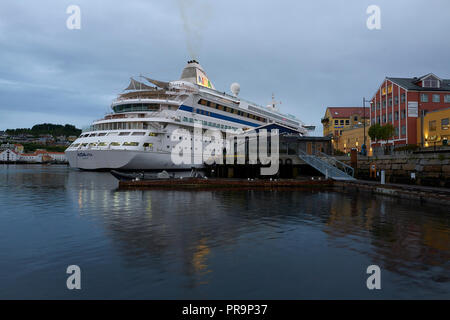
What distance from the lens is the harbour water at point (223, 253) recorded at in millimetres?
6078

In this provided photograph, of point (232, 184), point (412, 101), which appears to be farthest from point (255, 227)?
point (412, 101)

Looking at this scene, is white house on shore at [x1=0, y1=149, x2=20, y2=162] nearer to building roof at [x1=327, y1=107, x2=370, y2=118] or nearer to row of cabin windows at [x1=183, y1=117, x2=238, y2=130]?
row of cabin windows at [x1=183, y1=117, x2=238, y2=130]

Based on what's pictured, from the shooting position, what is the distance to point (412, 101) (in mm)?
46062

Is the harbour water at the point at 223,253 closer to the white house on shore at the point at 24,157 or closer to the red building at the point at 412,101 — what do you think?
the red building at the point at 412,101

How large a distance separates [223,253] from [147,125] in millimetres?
42418

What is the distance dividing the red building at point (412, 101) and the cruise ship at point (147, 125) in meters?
18.1

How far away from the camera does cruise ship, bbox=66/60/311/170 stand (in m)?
44.2

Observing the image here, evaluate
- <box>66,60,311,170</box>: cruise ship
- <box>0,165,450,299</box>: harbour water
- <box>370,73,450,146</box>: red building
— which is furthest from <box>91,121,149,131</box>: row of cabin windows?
<box>370,73,450,146</box>: red building

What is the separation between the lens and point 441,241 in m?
9.68

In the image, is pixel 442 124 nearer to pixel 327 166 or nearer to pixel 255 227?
pixel 327 166

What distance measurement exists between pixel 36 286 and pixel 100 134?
4623cm

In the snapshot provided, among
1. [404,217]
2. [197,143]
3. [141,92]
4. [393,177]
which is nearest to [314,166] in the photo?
[393,177]

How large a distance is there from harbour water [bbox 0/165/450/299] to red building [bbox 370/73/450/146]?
36.9 meters
